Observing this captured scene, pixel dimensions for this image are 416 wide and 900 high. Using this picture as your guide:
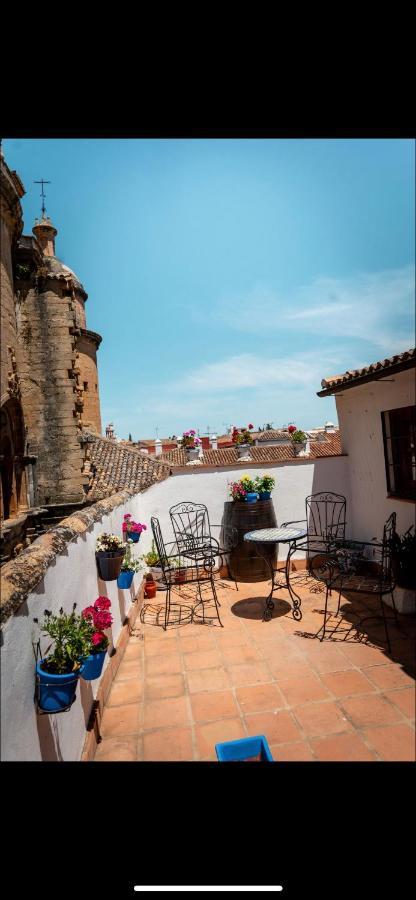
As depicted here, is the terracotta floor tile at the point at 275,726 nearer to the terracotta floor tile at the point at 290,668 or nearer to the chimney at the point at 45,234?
the terracotta floor tile at the point at 290,668

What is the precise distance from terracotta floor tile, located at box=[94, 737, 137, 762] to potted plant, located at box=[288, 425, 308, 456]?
4740 mm

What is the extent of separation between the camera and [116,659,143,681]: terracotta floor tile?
289cm

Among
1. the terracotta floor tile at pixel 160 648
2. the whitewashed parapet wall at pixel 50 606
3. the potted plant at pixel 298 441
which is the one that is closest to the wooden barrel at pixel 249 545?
the whitewashed parapet wall at pixel 50 606

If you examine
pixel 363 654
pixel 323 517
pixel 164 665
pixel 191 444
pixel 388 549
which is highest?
pixel 191 444

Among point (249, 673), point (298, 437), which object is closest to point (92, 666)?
point (249, 673)

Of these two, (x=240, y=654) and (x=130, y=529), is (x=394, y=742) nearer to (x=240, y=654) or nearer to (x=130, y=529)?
(x=240, y=654)

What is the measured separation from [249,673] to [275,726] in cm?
62

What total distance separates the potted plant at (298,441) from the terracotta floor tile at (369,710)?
469cm

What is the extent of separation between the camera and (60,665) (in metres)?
1.57

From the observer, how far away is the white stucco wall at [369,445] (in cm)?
257

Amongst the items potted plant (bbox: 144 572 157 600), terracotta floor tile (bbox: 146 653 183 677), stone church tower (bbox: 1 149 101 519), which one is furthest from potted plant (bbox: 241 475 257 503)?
stone church tower (bbox: 1 149 101 519)

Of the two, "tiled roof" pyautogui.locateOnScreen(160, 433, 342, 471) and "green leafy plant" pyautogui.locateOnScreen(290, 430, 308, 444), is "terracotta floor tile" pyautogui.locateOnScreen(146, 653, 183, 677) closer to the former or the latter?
"tiled roof" pyautogui.locateOnScreen(160, 433, 342, 471)
